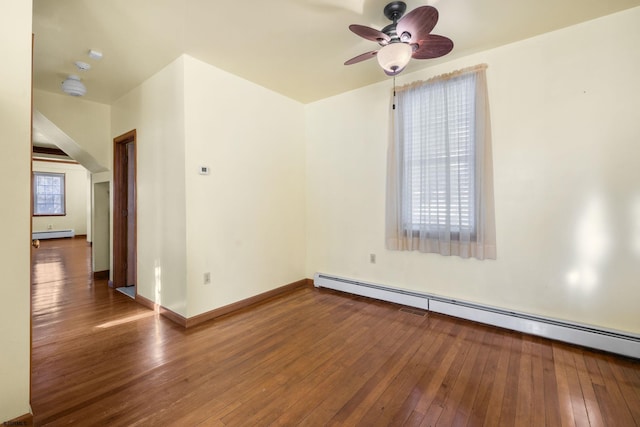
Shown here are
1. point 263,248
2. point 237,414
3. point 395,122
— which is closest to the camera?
point 237,414

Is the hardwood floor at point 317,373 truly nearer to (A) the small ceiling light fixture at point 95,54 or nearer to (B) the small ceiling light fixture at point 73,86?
(B) the small ceiling light fixture at point 73,86

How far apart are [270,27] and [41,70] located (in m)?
2.79

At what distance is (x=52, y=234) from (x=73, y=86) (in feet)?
28.3

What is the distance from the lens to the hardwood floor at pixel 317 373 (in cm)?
158

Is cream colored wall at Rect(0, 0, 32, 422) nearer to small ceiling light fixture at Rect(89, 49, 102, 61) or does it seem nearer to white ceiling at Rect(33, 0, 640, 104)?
white ceiling at Rect(33, 0, 640, 104)

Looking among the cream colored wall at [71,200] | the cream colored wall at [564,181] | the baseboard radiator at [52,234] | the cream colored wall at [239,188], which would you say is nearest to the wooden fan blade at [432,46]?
the cream colored wall at [564,181]

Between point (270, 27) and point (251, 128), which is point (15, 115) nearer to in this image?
point (270, 27)

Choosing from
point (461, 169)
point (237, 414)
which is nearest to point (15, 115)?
point (237, 414)

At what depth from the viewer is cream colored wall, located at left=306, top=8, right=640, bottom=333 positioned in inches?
86.1

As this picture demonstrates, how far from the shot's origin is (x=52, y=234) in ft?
28.9

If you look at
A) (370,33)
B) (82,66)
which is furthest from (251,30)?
(82,66)

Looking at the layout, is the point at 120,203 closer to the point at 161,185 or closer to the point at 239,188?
the point at 161,185

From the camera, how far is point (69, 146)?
412 cm

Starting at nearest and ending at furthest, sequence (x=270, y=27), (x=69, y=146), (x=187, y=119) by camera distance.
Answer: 1. (x=270, y=27)
2. (x=187, y=119)
3. (x=69, y=146)
